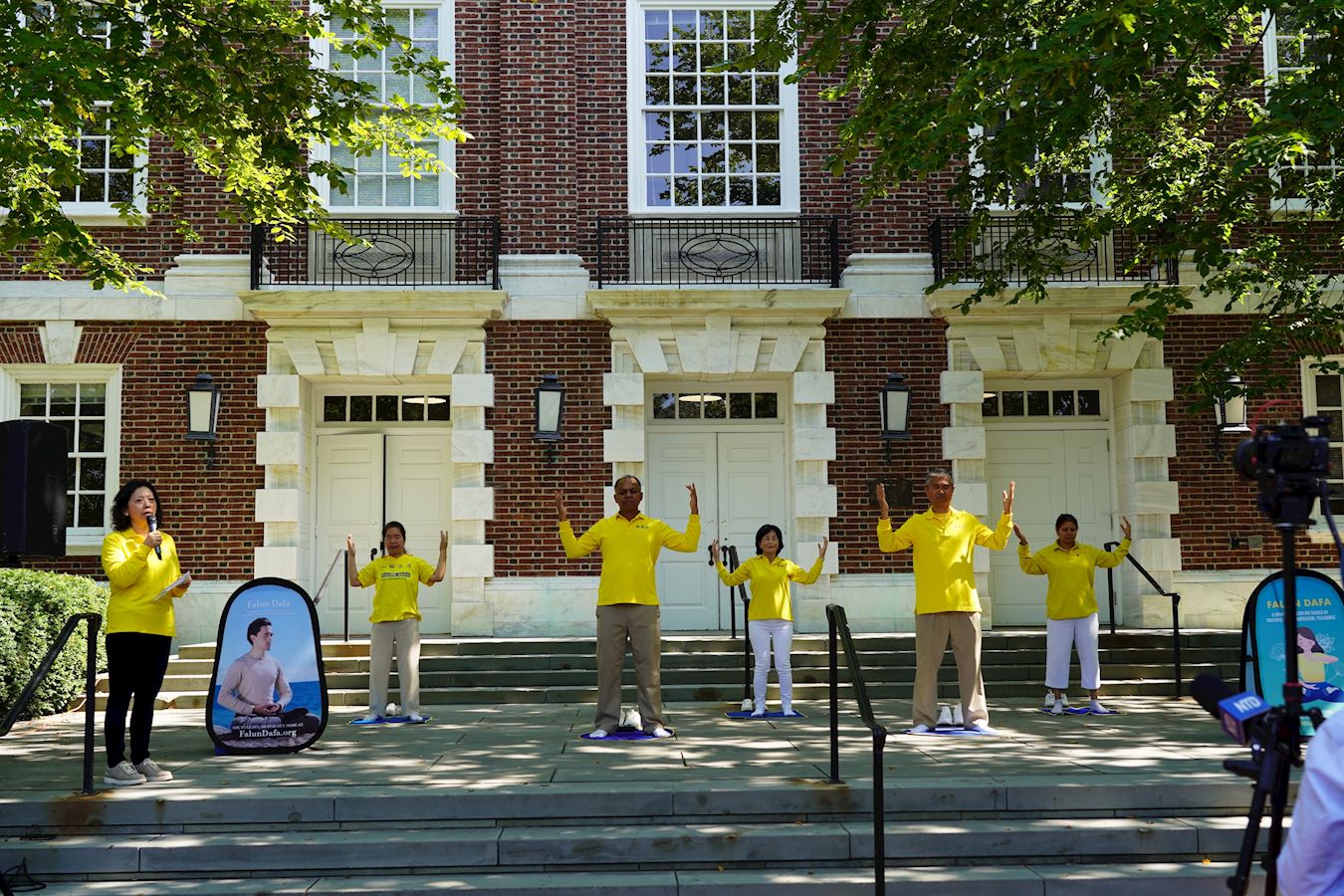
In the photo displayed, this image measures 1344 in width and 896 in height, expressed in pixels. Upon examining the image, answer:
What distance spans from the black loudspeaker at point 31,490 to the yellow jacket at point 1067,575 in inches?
310

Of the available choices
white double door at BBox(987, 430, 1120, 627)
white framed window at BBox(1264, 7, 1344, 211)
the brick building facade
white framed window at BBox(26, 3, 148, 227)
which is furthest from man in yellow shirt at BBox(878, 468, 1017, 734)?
white framed window at BBox(26, 3, 148, 227)

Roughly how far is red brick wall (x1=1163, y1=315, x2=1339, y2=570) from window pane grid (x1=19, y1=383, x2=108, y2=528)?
1197 centimetres

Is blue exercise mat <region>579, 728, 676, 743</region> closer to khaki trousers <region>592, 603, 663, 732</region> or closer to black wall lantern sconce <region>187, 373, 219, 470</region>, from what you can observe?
Answer: khaki trousers <region>592, 603, 663, 732</region>

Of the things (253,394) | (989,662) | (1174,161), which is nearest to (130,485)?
(253,394)

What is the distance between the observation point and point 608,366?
→ 14.5 m

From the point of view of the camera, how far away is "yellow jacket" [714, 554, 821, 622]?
10789 mm

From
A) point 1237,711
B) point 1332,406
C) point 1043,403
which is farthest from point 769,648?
point 1332,406

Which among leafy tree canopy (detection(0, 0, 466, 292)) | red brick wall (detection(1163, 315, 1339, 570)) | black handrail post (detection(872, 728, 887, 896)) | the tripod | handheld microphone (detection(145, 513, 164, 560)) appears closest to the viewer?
the tripod

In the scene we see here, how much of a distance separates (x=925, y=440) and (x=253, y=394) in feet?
24.7

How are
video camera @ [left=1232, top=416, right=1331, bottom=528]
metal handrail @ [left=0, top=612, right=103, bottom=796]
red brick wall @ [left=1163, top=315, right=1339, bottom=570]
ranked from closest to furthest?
1. video camera @ [left=1232, top=416, right=1331, bottom=528]
2. metal handrail @ [left=0, top=612, right=103, bottom=796]
3. red brick wall @ [left=1163, top=315, right=1339, bottom=570]

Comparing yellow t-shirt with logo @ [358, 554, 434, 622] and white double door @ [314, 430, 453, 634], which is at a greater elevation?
white double door @ [314, 430, 453, 634]

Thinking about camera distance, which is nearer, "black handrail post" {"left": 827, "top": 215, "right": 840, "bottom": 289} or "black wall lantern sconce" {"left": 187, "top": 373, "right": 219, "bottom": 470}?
"black wall lantern sconce" {"left": 187, "top": 373, "right": 219, "bottom": 470}

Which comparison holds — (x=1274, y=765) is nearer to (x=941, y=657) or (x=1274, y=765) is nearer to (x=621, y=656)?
(x=941, y=657)

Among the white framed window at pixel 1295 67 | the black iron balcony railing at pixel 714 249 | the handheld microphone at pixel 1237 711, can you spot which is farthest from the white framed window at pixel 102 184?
the handheld microphone at pixel 1237 711
